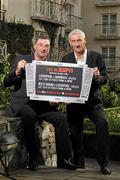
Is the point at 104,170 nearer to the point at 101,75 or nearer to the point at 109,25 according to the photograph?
the point at 101,75

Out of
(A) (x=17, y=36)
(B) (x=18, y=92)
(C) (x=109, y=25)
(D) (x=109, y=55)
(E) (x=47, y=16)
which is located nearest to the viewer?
(B) (x=18, y=92)

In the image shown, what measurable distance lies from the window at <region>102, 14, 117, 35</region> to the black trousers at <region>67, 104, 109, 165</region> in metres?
41.4

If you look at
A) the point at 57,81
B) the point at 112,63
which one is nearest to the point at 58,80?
the point at 57,81

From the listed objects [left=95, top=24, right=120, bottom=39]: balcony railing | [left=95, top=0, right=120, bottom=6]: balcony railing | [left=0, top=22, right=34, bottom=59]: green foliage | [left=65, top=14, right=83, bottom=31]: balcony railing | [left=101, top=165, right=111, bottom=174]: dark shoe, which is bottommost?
[left=101, top=165, right=111, bottom=174]: dark shoe

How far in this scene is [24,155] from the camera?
7.38 meters

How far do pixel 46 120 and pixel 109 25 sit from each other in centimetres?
4229

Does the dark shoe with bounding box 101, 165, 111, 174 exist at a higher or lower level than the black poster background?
lower

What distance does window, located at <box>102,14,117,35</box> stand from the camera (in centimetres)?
4844

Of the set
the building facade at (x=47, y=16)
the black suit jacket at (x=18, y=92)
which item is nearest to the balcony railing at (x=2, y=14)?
the building facade at (x=47, y=16)

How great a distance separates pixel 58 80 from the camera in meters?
7.04

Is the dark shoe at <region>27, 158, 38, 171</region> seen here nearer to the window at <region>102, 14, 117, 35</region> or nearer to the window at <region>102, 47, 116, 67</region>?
the window at <region>102, 47, 116, 67</region>

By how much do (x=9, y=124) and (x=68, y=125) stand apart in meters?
0.79

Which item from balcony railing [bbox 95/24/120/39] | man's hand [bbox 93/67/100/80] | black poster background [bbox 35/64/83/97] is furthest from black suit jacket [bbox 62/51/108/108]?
balcony railing [bbox 95/24/120/39]

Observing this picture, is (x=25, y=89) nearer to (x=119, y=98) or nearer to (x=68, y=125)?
(x=68, y=125)
